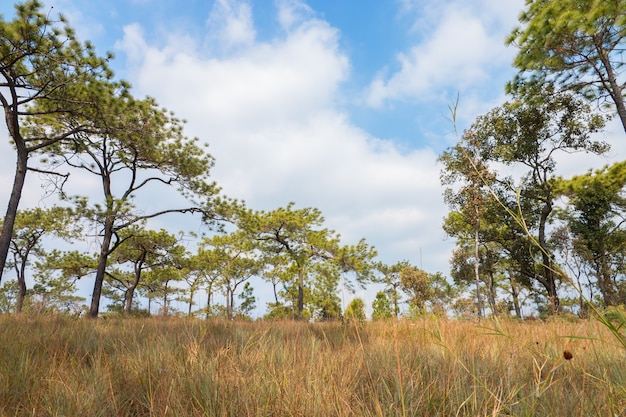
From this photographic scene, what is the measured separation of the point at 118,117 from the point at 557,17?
Result: 15362mm

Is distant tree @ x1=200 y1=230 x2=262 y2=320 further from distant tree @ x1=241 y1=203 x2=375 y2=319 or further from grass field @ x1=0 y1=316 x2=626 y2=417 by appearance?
grass field @ x1=0 y1=316 x2=626 y2=417

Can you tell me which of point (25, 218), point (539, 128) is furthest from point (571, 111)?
point (25, 218)

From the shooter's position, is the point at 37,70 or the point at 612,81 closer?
the point at 37,70

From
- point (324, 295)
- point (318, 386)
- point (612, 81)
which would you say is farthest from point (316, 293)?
point (318, 386)

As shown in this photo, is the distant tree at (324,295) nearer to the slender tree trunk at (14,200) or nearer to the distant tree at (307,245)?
the distant tree at (307,245)

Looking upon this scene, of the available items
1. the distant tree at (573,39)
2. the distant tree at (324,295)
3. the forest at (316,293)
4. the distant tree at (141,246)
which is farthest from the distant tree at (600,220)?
the distant tree at (141,246)

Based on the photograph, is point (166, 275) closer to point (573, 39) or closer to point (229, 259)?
point (229, 259)

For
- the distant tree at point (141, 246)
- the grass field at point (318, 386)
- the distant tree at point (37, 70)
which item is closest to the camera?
the grass field at point (318, 386)

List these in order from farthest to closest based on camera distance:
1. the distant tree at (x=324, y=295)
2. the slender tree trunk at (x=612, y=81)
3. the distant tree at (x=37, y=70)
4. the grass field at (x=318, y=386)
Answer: the distant tree at (x=324, y=295)
the slender tree trunk at (x=612, y=81)
the distant tree at (x=37, y=70)
the grass field at (x=318, y=386)

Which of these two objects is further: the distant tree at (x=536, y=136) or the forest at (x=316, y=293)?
the distant tree at (x=536, y=136)

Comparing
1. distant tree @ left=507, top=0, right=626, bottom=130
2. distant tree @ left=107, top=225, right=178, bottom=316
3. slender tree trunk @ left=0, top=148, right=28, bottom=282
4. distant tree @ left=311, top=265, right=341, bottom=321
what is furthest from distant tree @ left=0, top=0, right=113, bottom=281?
distant tree @ left=311, top=265, right=341, bottom=321

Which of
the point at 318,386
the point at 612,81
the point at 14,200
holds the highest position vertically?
Answer: the point at 612,81

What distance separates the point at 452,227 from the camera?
83.7 ft

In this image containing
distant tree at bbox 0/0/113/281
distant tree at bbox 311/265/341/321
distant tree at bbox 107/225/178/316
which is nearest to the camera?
distant tree at bbox 0/0/113/281
